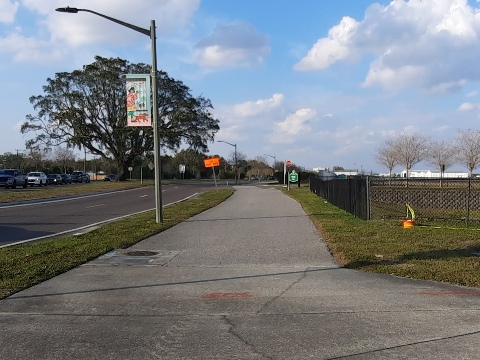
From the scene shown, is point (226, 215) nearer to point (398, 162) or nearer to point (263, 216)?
point (263, 216)

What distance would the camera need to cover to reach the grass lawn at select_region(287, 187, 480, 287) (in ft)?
26.1

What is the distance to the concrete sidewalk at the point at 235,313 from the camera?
463 centimetres

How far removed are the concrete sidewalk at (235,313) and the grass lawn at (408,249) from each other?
0.52 m

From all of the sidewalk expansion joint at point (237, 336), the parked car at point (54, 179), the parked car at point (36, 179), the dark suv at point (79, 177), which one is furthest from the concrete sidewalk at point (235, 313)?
the dark suv at point (79, 177)

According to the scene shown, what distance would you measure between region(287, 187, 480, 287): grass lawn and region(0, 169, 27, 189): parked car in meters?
38.2

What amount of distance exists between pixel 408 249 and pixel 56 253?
284 inches

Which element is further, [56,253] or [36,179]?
[36,179]

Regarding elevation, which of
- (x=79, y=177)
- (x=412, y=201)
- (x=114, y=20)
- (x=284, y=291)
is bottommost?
(x=284, y=291)

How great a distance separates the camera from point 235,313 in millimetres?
5812

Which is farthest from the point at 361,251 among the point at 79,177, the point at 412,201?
the point at 79,177

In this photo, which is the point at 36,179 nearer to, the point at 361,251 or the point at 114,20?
the point at 114,20

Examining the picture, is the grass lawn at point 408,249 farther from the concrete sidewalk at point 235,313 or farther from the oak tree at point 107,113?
the oak tree at point 107,113

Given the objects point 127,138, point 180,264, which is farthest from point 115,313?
point 127,138

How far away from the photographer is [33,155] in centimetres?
9638
